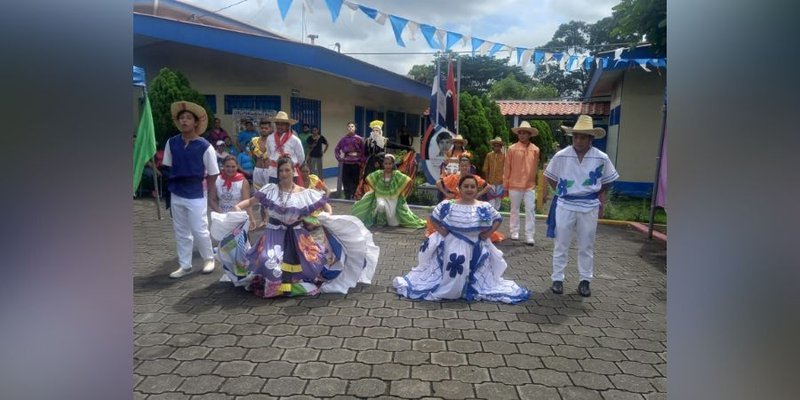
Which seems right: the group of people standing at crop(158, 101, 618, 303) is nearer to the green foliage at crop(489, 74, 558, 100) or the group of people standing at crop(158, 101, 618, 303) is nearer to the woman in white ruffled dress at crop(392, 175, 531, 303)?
the woman in white ruffled dress at crop(392, 175, 531, 303)

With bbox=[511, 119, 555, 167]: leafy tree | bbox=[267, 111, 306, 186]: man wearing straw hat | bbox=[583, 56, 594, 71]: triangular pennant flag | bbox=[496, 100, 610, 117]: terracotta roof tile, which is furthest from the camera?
bbox=[496, 100, 610, 117]: terracotta roof tile

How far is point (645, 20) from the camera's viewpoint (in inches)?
273

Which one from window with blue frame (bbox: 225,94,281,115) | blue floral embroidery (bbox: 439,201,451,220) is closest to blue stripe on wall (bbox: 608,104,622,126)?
window with blue frame (bbox: 225,94,281,115)

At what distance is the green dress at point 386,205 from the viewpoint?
28.8 ft

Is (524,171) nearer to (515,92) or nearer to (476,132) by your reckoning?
(476,132)

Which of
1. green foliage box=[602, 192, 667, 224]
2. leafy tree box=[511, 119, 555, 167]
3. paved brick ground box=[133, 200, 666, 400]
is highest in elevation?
leafy tree box=[511, 119, 555, 167]

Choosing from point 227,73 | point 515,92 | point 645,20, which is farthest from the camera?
point 515,92

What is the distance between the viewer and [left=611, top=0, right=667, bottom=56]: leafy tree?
6.75 m

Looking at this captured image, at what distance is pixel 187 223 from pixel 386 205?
150 inches

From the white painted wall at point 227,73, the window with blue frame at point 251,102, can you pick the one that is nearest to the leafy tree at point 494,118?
the white painted wall at point 227,73

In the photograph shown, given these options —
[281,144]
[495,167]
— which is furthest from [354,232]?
[495,167]

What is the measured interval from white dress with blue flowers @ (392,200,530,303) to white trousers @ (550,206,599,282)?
506 mm
